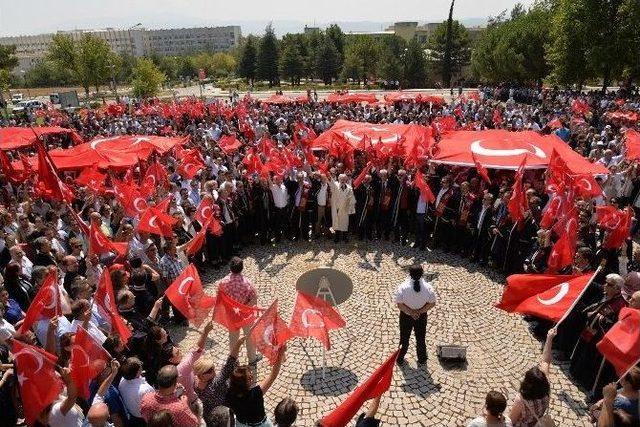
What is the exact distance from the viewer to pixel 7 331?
6023 millimetres

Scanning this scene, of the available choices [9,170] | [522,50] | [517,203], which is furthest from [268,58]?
[517,203]

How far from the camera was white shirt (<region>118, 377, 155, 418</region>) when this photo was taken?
473 centimetres

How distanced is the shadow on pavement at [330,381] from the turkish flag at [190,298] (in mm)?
1827

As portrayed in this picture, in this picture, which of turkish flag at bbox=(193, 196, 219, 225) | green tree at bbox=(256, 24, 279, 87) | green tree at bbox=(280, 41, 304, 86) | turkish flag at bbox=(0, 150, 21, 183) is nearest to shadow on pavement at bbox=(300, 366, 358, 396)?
turkish flag at bbox=(193, 196, 219, 225)

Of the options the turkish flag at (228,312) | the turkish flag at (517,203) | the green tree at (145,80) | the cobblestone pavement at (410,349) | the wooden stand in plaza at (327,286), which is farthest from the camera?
the green tree at (145,80)

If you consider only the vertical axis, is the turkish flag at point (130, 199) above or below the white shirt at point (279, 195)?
above

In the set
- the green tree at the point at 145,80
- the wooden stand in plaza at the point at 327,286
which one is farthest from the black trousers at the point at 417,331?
the green tree at the point at 145,80

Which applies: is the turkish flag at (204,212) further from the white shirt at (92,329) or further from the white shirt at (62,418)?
the white shirt at (62,418)

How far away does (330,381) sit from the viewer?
7066 mm

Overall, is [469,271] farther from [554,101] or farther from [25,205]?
[554,101]

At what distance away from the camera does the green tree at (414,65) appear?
62969 mm

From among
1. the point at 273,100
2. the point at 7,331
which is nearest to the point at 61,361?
Answer: the point at 7,331

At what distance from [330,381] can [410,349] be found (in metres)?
1.54

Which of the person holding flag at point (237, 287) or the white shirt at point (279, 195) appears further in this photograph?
the white shirt at point (279, 195)
